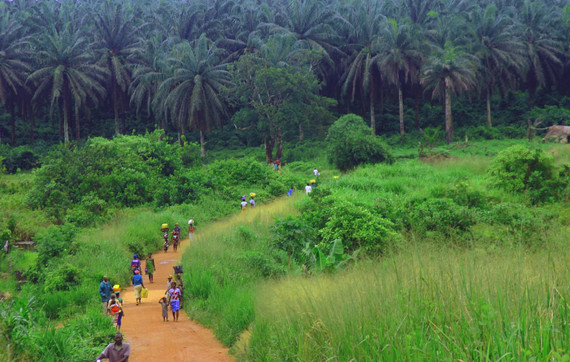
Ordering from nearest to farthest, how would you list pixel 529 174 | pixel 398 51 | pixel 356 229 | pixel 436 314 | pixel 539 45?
pixel 436 314, pixel 356 229, pixel 529 174, pixel 398 51, pixel 539 45

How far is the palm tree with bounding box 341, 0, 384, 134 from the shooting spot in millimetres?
44094

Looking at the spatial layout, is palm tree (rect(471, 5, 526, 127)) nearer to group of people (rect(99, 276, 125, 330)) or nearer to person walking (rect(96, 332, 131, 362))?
group of people (rect(99, 276, 125, 330))

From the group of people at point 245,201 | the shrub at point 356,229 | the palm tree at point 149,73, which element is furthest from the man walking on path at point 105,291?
the palm tree at point 149,73

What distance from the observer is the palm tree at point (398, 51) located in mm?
41344

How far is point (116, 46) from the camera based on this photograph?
49156 millimetres

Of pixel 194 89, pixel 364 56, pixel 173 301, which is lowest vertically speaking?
pixel 173 301

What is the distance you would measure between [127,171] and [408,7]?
32.1 meters

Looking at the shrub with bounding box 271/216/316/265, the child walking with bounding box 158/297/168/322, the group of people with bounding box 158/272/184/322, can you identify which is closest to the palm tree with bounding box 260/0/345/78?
the shrub with bounding box 271/216/316/265

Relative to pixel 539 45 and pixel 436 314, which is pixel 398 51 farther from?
pixel 436 314

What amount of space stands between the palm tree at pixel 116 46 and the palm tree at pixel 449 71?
24752 mm

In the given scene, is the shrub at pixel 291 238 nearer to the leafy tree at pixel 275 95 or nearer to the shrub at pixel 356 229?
the shrub at pixel 356 229

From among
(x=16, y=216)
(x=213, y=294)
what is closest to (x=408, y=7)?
(x=16, y=216)

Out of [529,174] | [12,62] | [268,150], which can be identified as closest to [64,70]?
[12,62]

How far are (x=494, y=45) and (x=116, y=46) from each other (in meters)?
32.2
